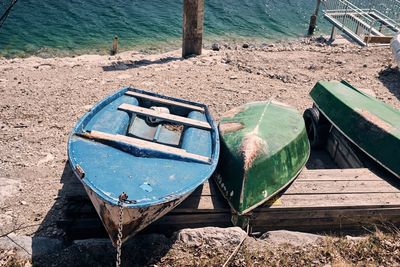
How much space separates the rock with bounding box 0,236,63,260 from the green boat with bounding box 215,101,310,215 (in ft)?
8.91

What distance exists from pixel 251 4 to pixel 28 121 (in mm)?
18710

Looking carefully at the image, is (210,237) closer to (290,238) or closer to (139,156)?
(290,238)

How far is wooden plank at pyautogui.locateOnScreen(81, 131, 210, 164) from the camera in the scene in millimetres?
6421

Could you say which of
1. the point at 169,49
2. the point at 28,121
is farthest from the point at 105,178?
Result: the point at 169,49

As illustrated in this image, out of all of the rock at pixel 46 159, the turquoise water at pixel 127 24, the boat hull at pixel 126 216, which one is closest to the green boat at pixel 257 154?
the boat hull at pixel 126 216

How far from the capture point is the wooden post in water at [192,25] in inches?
533

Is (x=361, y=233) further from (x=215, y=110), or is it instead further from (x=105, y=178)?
(x=215, y=110)

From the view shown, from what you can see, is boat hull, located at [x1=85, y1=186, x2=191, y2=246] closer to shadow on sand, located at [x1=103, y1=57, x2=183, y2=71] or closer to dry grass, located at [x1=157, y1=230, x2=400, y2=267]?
dry grass, located at [x1=157, y1=230, x2=400, y2=267]

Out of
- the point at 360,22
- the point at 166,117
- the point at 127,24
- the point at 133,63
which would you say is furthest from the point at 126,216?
the point at 127,24

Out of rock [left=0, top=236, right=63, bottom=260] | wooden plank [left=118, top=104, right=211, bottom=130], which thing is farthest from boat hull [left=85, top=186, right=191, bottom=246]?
wooden plank [left=118, top=104, right=211, bottom=130]

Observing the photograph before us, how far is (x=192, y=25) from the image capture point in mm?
13961

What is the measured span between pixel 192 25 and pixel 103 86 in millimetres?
4022

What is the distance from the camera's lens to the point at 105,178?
5.74 metres

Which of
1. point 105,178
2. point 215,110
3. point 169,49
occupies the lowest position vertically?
point 169,49
